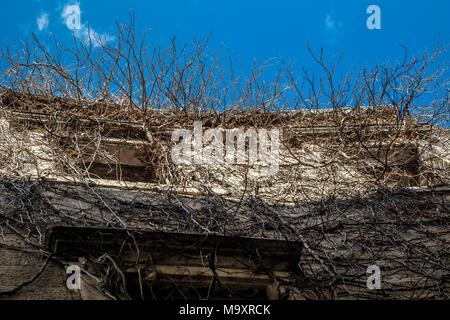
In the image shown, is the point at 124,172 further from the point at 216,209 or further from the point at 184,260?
the point at 184,260

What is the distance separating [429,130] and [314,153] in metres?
1.79

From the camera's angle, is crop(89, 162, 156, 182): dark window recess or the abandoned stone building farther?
crop(89, 162, 156, 182): dark window recess

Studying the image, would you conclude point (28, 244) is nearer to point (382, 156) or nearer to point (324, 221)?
point (324, 221)

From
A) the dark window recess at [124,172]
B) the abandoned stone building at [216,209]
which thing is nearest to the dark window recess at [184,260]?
the abandoned stone building at [216,209]

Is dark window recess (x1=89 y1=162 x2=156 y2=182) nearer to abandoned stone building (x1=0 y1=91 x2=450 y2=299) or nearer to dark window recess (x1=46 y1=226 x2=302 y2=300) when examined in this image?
abandoned stone building (x1=0 y1=91 x2=450 y2=299)

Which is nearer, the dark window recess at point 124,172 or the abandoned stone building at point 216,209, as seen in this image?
the abandoned stone building at point 216,209

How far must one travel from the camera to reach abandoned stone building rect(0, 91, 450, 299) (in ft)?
12.8

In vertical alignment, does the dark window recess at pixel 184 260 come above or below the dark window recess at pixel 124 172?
below

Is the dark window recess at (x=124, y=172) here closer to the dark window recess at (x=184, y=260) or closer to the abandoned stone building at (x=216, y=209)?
the abandoned stone building at (x=216, y=209)

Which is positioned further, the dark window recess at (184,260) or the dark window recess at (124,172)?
the dark window recess at (124,172)

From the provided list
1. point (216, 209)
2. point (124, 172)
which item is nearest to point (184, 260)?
point (216, 209)

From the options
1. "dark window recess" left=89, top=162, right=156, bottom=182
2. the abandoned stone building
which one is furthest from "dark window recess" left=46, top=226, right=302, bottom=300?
"dark window recess" left=89, top=162, right=156, bottom=182

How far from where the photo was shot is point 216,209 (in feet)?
17.1

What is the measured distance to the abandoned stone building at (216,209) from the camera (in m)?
3.90
